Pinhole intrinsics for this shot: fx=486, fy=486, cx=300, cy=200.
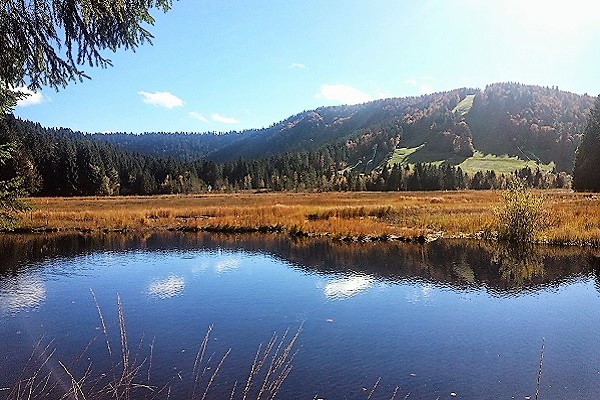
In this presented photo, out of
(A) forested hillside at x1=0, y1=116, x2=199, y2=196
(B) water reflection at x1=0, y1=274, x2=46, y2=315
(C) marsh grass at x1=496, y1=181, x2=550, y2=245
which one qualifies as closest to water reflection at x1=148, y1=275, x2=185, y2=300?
(B) water reflection at x1=0, y1=274, x2=46, y2=315

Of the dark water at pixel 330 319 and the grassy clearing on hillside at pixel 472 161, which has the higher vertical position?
the grassy clearing on hillside at pixel 472 161

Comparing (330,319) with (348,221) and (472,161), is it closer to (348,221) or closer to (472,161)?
(348,221)

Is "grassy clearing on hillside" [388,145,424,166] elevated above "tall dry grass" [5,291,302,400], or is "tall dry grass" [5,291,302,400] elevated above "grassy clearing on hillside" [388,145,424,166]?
"grassy clearing on hillside" [388,145,424,166]

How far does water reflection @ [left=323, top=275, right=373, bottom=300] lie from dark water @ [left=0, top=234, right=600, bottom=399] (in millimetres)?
45

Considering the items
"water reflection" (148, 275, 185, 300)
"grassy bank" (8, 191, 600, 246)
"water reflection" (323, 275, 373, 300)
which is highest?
"grassy bank" (8, 191, 600, 246)

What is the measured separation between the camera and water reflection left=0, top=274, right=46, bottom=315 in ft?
54.1

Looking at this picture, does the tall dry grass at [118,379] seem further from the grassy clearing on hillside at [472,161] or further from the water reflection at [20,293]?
the grassy clearing on hillside at [472,161]

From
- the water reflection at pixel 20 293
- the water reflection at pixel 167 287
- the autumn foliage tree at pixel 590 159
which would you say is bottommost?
the water reflection at pixel 167 287

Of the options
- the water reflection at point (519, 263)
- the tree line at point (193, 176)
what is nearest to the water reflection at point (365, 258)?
the water reflection at point (519, 263)

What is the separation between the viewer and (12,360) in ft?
38.3

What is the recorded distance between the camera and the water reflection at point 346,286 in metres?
18.4

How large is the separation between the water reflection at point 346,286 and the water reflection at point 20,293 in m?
10.5

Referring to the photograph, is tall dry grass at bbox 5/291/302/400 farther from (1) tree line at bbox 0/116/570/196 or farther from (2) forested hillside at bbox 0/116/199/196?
(1) tree line at bbox 0/116/570/196

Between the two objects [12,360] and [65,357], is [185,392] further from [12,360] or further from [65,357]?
[12,360]
